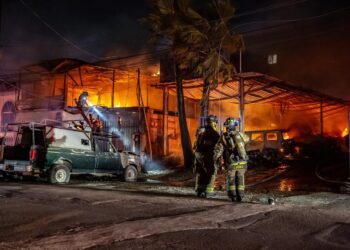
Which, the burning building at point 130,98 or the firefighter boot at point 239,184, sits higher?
the burning building at point 130,98

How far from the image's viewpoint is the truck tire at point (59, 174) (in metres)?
13.6

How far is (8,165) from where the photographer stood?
44.9ft

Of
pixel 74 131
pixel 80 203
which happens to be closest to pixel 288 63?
pixel 74 131

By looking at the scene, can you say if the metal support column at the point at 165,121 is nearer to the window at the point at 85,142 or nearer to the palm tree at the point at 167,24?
the palm tree at the point at 167,24

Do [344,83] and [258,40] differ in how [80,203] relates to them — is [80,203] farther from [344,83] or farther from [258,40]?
[344,83]

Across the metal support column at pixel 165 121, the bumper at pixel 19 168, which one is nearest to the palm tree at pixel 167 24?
the metal support column at pixel 165 121

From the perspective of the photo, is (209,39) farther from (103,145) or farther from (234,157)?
(234,157)

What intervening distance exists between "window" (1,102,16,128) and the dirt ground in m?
20.4

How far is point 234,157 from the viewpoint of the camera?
8523 millimetres

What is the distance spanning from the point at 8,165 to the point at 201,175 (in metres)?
7.37

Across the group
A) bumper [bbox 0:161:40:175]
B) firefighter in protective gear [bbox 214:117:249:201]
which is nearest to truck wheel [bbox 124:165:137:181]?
bumper [bbox 0:161:40:175]

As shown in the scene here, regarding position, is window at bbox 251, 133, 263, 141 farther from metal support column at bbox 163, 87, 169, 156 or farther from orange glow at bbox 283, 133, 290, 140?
metal support column at bbox 163, 87, 169, 156

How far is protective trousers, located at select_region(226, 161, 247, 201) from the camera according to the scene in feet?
27.8

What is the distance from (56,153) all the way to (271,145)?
13249mm
